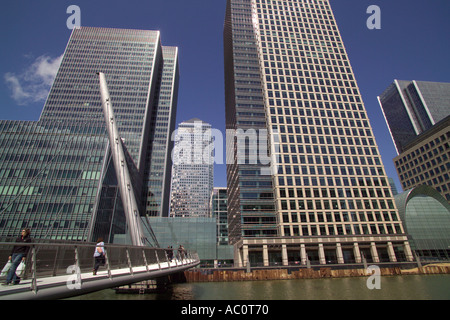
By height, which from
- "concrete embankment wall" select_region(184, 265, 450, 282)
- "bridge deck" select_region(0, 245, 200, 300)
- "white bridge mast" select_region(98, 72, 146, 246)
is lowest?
"concrete embankment wall" select_region(184, 265, 450, 282)

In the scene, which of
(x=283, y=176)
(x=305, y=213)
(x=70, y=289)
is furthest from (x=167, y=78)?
(x=70, y=289)

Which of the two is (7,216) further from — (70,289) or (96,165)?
(70,289)

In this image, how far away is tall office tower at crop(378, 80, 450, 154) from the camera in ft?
472

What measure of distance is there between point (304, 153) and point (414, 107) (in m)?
135

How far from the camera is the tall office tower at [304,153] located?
5859 cm

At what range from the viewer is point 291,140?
67.8 metres

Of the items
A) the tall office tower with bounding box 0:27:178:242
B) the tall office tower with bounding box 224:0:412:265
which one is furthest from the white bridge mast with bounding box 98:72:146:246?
the tall office tower with bounding box 224:0:412:265

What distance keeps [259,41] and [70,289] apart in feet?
287

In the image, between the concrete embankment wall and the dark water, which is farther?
the concrete embankment wall

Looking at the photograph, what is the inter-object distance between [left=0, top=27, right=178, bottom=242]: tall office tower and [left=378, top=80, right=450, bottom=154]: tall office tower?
14048 cm

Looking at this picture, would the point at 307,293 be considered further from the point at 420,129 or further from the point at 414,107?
the point at 414,107

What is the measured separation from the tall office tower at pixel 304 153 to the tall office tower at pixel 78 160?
34.4 m

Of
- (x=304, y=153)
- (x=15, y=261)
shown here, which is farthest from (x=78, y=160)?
(x=15, y=261)

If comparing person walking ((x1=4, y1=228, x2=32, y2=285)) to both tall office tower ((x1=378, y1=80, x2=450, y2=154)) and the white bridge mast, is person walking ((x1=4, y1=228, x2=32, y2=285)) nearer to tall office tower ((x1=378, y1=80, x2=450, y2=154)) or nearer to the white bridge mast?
the white bridge mast
